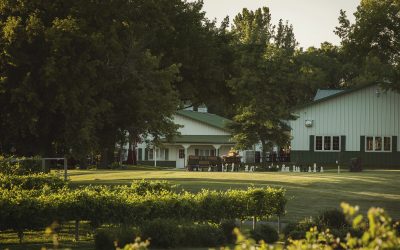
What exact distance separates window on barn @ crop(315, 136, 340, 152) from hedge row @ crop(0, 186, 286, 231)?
116 ft

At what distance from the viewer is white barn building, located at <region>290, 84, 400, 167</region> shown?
5562 centimetres

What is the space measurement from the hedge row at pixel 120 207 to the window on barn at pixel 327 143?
35311 mm

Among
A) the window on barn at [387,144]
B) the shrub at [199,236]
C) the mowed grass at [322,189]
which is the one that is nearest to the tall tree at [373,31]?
the window on barn at [387,144]

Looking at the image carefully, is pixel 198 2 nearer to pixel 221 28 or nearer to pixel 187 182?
pixel 221 28

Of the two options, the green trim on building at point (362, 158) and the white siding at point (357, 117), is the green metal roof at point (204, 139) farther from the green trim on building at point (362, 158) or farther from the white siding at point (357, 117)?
the green trim on building at point (362, 158)

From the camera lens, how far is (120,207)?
19.0 meters

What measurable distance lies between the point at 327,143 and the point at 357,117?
Answer: 321 centimetres

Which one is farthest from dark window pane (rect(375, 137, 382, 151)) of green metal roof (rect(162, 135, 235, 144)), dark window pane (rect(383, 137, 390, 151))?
green metal roof (rect(162, 135, 235, 144))

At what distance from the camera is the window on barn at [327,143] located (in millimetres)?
56312

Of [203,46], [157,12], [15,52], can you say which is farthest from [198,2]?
[15,52]

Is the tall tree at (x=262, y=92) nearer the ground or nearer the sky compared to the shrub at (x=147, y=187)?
nearer the sky

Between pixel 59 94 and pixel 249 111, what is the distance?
2959cm

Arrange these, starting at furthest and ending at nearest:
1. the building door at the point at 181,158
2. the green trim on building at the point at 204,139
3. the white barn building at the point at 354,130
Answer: the building door at the point at 181,158, the green trim on building at the point at 204,139, the white barn building at the point at 354,130

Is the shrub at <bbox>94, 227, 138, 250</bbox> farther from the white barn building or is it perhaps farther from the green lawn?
the white barn building
